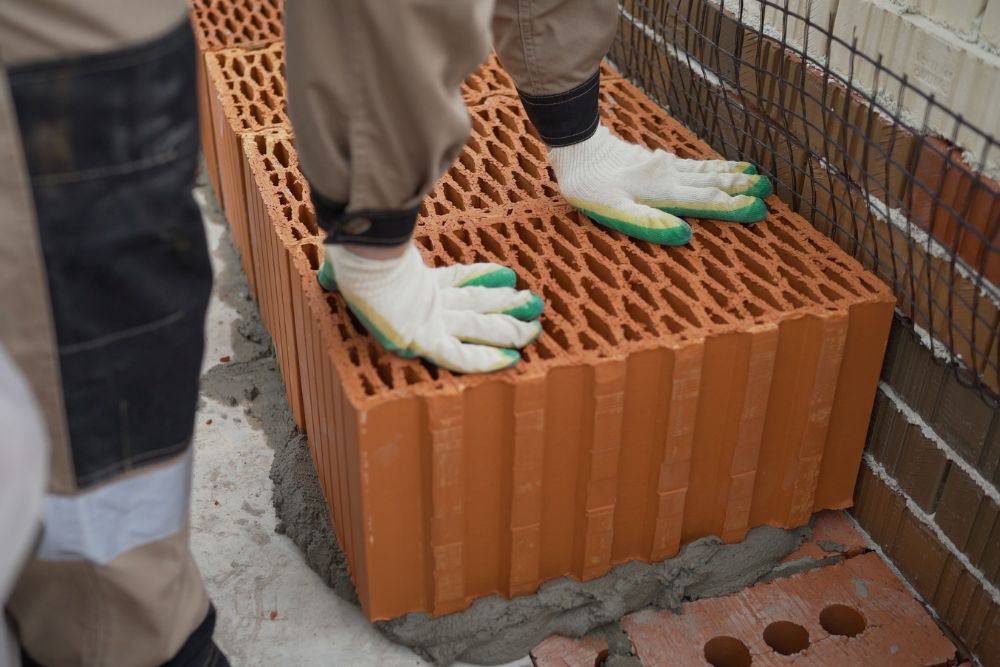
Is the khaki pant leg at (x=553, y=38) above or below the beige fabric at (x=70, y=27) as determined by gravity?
below

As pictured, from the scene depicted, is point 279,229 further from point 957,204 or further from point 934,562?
point 934,562

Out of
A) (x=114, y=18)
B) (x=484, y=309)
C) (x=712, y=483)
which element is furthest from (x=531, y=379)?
(x=114, y=18)

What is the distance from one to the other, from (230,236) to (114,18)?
1890 mm

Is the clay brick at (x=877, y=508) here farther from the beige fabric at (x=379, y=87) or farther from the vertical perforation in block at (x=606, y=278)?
the beige fabric at (x=379, y=87)

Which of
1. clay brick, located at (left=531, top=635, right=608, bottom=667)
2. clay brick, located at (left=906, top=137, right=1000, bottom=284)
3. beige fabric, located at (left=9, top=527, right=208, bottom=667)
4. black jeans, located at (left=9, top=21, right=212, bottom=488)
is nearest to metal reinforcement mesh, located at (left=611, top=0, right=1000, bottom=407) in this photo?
clay brick, located at (left=906, top=137, right=1000, bottom=284)

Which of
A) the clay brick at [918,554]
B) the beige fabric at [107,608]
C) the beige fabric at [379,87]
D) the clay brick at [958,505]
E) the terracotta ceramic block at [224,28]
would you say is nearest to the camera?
the beige fabric at [107,608]

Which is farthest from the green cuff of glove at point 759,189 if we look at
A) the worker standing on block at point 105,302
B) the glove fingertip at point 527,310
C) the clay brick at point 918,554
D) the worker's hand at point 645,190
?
the worker standing on block at point 105,302

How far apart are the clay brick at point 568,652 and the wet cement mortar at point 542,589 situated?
1cm

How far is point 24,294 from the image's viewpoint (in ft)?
3.44

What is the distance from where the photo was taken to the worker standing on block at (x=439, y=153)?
1357mm

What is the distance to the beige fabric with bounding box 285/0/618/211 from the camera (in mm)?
1344

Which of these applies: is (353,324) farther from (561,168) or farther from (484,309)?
(561,168)

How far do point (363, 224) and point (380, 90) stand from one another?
19 cm

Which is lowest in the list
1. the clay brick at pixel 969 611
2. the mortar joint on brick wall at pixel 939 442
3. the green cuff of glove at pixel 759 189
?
the clay brick at pixel 969 611
